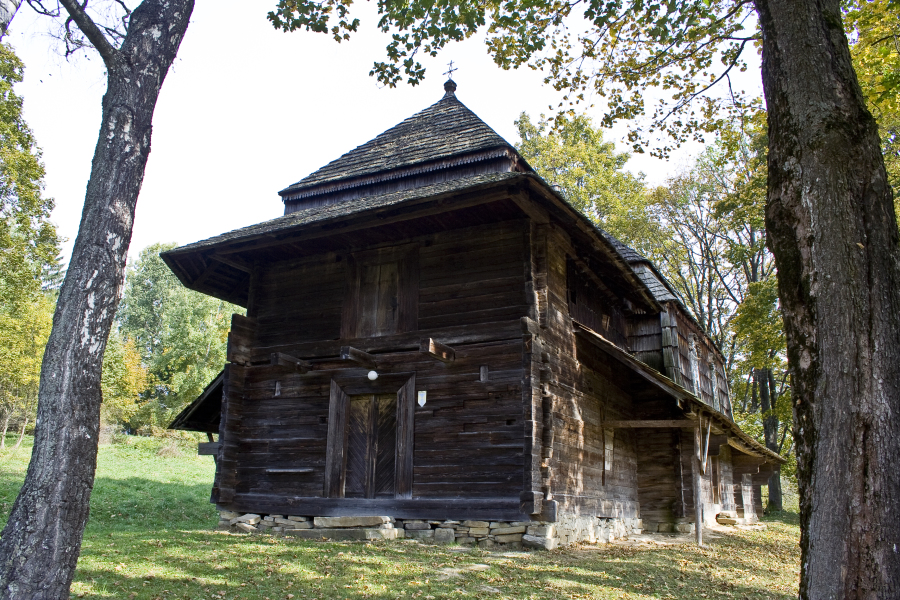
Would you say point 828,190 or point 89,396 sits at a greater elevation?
point 828,190

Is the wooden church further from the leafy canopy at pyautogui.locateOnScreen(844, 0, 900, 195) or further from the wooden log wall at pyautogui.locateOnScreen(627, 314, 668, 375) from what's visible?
the leafy canopy at pyautogui.locateOnScreen(844, 0, 900, 195)

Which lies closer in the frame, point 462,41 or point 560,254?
point 462,41

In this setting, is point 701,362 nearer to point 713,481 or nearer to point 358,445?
point 713,481

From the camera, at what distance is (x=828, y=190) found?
4.86 m

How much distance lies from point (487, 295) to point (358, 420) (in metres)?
3.38

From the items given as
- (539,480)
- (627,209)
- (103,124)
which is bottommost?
(539,480)

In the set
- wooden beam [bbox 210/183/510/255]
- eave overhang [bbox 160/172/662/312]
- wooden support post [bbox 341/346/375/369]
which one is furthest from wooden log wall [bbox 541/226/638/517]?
wooden support post [bbox 341/346/375/369]

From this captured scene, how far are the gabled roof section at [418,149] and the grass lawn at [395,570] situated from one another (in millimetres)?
7636

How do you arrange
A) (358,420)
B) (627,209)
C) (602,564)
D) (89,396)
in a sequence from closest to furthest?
1. (89,396)
2. (602,564)
3. (358,420)
4. (627,209)

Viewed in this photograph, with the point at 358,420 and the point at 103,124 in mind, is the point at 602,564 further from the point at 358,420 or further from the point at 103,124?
the point at 103,124

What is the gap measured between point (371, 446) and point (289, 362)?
7.20ft

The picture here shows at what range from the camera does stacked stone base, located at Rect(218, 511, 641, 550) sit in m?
10.3

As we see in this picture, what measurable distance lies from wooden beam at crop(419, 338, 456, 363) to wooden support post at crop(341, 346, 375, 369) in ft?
3.93

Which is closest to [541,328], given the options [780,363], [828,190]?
[828,190]
